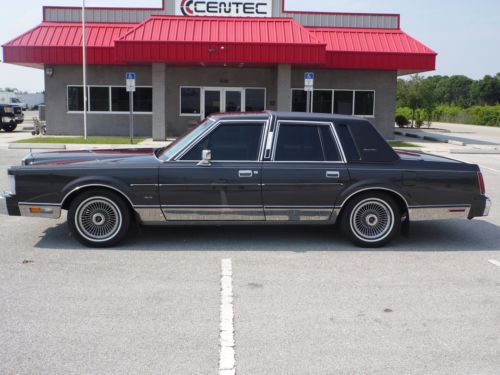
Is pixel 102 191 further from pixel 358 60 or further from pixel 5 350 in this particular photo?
pixel 358 60

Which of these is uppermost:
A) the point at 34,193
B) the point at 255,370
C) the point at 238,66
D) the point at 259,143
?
the point at 238,66

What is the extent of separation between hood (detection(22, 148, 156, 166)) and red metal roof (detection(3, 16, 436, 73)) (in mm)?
16244

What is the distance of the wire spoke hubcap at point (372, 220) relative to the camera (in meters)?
7.10

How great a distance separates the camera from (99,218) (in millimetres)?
6875

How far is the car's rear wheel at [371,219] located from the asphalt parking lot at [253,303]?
19 cm

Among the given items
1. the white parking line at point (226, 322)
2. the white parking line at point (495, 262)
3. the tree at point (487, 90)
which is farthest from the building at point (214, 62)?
the tree at point (487, 90)

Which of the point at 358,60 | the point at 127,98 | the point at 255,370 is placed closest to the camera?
the point at 255,370

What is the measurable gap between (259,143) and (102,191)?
6.28 feet

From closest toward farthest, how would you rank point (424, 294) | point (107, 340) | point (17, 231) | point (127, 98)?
point (107, 340) → point (424, 294) → point (17, 231) → point (127, 98)

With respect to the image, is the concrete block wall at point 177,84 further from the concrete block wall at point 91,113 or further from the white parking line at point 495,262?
the white parking line at point 495,262

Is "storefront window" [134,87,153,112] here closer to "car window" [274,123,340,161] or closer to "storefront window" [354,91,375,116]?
"storefront window" [354,91,375,116]

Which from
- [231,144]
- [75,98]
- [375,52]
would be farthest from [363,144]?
[75,98]

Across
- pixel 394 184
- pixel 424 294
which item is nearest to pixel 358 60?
pixel 394 184

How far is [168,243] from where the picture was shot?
7.22 m
